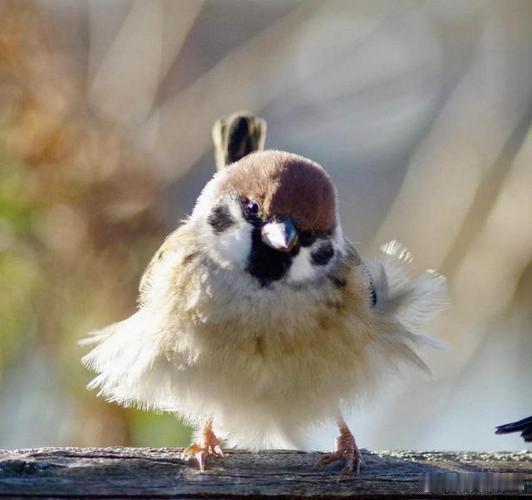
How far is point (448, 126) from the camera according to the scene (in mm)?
4711

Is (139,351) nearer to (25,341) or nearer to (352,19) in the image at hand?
(25,341)

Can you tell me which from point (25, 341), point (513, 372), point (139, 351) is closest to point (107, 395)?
point (139, 351)

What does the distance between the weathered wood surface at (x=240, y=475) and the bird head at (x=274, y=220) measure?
0.63m

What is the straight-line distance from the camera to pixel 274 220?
2.95m

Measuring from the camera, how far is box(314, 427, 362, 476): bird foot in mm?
2520

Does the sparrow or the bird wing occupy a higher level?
the bird wing

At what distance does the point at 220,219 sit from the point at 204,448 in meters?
0.70

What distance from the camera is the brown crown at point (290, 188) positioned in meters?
2.93

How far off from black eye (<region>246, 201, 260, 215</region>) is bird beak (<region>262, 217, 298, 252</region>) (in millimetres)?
52

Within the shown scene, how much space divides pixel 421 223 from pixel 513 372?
4.45ft

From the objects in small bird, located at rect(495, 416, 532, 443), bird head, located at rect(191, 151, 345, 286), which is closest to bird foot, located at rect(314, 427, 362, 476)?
small bird, located at rect(495, 416, 532, 443)

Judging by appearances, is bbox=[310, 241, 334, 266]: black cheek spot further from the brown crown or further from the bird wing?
the bird wing

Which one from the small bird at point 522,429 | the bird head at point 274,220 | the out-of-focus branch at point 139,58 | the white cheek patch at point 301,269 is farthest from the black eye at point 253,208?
the out-of-focus branch at point 139,58

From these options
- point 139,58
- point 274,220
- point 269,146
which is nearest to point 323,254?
point 274,220
